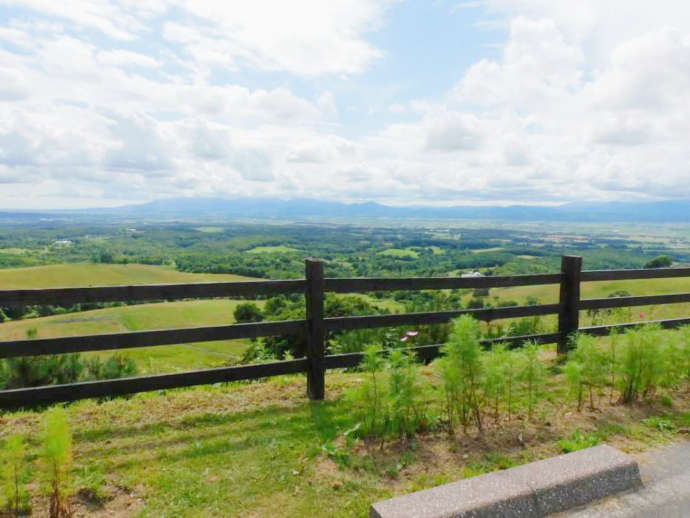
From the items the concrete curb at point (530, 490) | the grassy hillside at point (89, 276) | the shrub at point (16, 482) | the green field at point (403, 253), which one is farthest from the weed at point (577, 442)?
the green field at point (403, 253)

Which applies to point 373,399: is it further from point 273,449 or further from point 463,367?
point 273,449

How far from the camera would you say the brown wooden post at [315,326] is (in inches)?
212

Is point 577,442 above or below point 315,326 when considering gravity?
below

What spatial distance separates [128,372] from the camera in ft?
24.4

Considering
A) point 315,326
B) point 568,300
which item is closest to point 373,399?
A: point 315,326

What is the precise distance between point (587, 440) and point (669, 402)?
74.1 inches

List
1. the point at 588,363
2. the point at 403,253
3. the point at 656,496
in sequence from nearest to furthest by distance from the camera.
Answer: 1. the point at 656,496
2. the point at 588,363
3. the point at 403,253

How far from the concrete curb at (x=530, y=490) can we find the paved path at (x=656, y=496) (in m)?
0.08

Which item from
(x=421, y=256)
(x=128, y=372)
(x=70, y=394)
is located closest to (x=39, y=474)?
(x=70, y=394)

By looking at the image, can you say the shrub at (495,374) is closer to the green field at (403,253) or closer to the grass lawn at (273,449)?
the grass lawn at (273,449)

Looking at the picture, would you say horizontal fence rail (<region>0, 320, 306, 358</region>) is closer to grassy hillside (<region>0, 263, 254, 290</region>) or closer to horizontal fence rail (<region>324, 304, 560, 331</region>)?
horizontal fence rail (<region>324, 304, 560, 331</region>)

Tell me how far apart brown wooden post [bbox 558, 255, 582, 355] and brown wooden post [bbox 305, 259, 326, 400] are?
407 cm

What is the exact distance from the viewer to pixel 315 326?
5.41 meters

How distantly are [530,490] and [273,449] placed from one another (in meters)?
2.29
